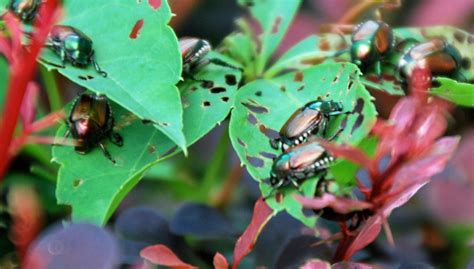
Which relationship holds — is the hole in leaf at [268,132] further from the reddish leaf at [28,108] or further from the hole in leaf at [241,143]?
the reddish leaf at [28,108]

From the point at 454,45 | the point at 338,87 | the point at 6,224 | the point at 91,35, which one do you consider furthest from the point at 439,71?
the point at 6,224

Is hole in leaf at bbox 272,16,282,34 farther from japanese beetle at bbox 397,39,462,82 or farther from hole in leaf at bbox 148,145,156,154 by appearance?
hole in leaf at bbox 148,145,156,154

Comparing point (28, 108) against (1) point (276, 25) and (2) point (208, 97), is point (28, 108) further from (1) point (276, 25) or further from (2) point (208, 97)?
(1) point (276, 25)

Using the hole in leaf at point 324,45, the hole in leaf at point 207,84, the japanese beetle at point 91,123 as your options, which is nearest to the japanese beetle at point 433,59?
the hole in leaf at point 324,45

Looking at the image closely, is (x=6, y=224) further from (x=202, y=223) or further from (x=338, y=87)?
(x=338, y=87)

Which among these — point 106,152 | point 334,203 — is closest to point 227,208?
point 106,152

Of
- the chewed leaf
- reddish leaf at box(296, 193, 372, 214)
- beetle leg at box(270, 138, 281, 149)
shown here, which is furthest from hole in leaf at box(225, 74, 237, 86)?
reddish leaf at box(296, 193, 372, 214)
